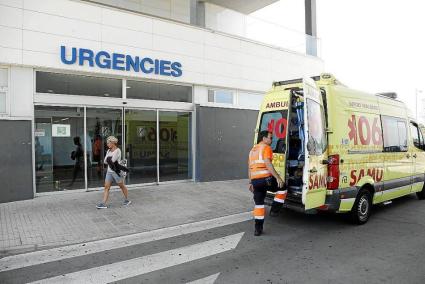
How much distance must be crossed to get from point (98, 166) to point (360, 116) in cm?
729

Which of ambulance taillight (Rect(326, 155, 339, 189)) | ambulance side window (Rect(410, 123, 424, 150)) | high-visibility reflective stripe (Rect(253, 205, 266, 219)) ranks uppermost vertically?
ambulance side window (Rect(410, 123, 424, 150))

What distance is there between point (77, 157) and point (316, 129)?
6765 millimetres

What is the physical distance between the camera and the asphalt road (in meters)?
4.33

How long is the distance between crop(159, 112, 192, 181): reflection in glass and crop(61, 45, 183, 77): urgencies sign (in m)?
1.43

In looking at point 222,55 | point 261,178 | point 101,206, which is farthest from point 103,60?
point 261,178

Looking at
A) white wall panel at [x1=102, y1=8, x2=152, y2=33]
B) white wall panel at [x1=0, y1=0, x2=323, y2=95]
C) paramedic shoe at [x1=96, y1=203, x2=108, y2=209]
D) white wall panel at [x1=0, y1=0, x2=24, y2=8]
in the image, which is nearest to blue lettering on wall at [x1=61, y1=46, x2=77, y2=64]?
white wall panel at [x1=0, y1=0, x2=323, y2=95]

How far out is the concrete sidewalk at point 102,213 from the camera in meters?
5.97

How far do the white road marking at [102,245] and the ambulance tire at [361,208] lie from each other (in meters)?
2.14

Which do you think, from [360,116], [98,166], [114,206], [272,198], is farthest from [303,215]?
[98,166]

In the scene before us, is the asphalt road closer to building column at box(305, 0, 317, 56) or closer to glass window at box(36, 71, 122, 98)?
glass window at box(36, 71, 122, 98)

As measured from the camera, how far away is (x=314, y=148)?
5.92 m

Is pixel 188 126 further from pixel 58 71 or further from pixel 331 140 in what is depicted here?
pixel 331 140

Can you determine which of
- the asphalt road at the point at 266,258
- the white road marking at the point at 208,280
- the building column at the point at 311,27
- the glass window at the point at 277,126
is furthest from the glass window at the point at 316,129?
the building column at the point at 311,27

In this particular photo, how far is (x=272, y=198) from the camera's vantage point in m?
6.61
